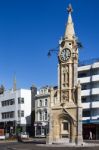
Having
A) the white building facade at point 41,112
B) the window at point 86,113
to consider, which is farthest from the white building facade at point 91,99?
the white building facade at point 41,112

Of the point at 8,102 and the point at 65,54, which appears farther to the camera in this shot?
the point at 8,102

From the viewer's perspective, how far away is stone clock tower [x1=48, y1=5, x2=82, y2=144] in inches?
2719

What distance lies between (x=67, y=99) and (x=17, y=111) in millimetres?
49793

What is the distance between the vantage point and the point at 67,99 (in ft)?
233

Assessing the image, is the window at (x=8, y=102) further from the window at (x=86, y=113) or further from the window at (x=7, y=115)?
the window at (x=86, y=113)

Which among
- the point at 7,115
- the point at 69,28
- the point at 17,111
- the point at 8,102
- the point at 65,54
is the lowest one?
the point at 7,115

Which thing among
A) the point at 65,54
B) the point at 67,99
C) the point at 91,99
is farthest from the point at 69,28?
the point at 91,99

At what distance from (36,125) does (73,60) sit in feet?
151

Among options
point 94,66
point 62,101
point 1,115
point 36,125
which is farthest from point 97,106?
point 1,115

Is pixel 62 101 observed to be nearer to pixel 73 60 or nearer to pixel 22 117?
pixel 73 60

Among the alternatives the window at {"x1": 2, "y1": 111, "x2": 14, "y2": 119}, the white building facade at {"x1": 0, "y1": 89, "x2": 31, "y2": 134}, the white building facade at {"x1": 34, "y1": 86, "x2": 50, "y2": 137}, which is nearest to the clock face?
the white building facade at {"x1": 34, "y1": 86, "x2": 50, "y2": 137}

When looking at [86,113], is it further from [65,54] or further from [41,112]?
[65,54]

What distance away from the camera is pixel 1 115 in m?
127

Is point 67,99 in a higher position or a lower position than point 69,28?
lower
